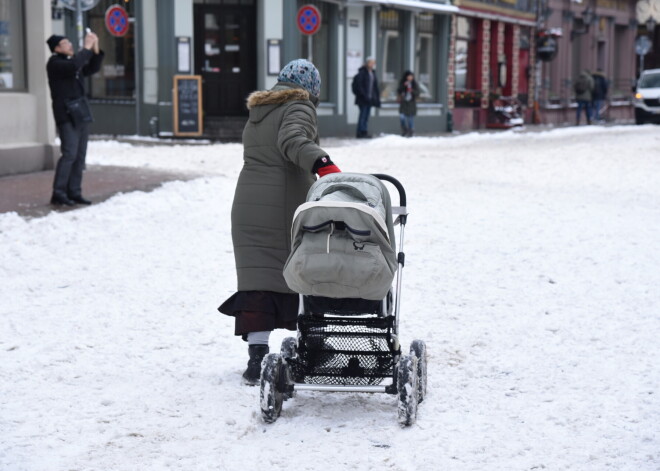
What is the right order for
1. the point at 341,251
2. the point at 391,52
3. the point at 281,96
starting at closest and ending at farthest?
the point at 341,251
the point at 281,96
the point at 391,52

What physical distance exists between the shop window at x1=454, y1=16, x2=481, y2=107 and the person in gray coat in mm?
27317

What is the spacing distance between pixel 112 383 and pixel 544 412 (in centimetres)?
206

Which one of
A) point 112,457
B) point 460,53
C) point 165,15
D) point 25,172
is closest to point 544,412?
point 112,457

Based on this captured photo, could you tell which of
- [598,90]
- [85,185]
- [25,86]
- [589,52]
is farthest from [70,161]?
[589,52]

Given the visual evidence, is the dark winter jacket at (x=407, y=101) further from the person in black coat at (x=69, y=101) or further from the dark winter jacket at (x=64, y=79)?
the dark winter jacket at (x=64, y=79)

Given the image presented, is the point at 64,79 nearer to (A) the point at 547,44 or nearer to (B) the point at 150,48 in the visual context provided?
(B) the point at 150,48

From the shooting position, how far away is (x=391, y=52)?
2930cm

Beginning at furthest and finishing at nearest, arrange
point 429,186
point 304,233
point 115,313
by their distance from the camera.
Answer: point 429,186
point 115,313
point 304,233

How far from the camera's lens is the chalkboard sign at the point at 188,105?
75.9 feet

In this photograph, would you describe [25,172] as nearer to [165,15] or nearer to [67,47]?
[67,47]

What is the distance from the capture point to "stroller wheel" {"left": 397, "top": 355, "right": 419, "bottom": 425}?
15.5ft

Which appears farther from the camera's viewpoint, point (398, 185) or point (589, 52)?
point (589, 52)

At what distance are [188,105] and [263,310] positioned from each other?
18.2 metres

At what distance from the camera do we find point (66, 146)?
11492 mm
